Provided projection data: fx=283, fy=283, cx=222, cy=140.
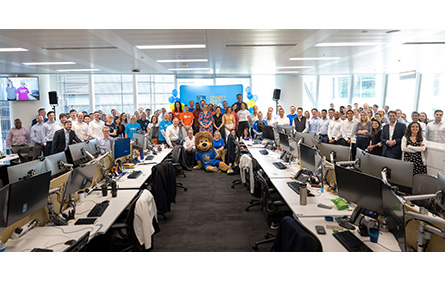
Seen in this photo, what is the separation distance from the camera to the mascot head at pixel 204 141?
26.6ft

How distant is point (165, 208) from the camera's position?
15.0 ft


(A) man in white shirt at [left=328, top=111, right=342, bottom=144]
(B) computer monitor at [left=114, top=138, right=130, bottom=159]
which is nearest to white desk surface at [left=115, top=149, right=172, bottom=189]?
(B) computer monitor at [left=114, top=138, right=130, bottom=159]

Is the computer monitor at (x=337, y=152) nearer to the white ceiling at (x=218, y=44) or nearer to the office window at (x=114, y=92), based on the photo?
the white ceiling at (x=218, y=44)

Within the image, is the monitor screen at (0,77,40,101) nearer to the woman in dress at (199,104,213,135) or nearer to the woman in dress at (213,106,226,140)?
the woman in dress at (199,104,213,135)

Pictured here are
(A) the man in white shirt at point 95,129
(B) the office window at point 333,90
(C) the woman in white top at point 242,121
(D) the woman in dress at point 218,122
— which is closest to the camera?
(A) the man in white shirt at point 95,129

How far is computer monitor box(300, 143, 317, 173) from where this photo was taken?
420cm

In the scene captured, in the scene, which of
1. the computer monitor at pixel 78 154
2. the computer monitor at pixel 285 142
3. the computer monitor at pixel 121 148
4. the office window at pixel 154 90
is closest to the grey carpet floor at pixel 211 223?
the computer monitor at pixel 285 142

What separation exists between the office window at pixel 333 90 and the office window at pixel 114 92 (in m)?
10.4

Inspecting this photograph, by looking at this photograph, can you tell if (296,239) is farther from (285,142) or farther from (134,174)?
(285,142)

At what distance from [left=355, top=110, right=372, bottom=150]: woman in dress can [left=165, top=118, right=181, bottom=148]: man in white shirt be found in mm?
5010

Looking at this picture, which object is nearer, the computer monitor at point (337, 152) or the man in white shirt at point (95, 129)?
the computer monitor at point (337, 152)

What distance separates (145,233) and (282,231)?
172 centimetres

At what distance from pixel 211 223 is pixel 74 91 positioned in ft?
37.7
